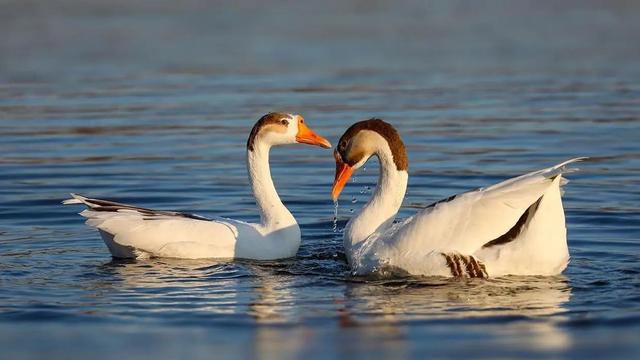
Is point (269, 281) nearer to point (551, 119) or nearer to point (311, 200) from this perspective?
point (311, 200)

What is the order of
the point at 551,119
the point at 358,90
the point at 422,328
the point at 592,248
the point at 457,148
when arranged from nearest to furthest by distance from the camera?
the point at 422,328 < the point at 592,248 < the point at 457,148 < the point at 551,119 < the point at 358,90

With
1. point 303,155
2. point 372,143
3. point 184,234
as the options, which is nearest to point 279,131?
point 372,143

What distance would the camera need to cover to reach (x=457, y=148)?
16.6 m

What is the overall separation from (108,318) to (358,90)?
11250mm

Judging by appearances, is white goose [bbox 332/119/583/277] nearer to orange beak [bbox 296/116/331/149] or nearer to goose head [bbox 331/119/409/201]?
goose head [bbox 331/119/409/201]

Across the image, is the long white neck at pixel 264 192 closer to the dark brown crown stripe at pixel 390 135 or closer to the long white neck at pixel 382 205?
the long white neck at pixel 382 205

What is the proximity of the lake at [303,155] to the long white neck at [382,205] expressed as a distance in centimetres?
35

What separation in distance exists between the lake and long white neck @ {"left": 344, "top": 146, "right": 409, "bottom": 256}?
35 cm

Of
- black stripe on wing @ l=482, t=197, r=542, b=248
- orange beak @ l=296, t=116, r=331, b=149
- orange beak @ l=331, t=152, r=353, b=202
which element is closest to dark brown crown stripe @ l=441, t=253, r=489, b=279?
black stripe on wing @ l=482, t=197, r=542, b=248

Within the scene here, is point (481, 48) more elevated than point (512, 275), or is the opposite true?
point (481, 48)

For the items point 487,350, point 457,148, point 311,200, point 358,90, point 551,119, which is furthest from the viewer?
point 358,90

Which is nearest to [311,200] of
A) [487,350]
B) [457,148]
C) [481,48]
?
[457,148]

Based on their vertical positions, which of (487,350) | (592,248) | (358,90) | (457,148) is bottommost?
(487,350)

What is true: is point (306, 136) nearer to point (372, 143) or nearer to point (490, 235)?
point (372, 143)
